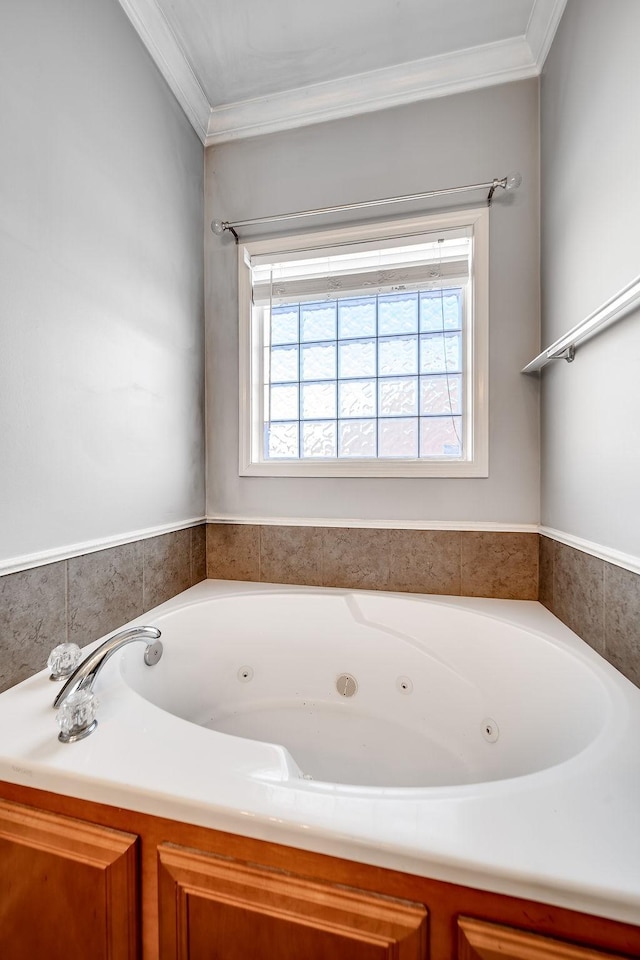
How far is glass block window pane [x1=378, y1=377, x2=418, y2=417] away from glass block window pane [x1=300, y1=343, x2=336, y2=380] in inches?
10.3

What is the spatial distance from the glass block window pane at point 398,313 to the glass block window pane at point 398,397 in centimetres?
23

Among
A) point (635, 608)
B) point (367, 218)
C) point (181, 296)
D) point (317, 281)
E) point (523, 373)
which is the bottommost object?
point (635, 608)

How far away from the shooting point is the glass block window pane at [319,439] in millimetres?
1949

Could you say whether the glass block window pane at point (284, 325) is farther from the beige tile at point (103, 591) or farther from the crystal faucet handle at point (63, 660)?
the crystal faucet handle at point (63, 660)

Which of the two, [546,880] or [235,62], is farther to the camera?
[235,62]

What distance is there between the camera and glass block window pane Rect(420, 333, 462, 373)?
1803mm

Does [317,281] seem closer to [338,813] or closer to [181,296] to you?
[181,296]

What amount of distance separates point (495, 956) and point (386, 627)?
105cm

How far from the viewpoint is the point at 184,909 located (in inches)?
26.1

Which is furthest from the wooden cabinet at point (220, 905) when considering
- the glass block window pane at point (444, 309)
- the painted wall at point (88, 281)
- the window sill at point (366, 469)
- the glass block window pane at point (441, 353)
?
the glass block window pane at point (444, 309)

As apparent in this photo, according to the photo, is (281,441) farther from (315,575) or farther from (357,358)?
(315,575)

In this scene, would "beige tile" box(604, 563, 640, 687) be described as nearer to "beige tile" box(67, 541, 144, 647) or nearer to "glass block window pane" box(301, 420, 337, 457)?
"glass block window pane" box(301, 420, 337, 457)

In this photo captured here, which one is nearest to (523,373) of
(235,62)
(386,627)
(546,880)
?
(386,627)

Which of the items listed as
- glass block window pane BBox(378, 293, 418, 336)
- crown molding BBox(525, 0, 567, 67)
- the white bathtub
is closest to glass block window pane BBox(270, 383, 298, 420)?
glass block window pane BBox(378, 293, 418, 336)
